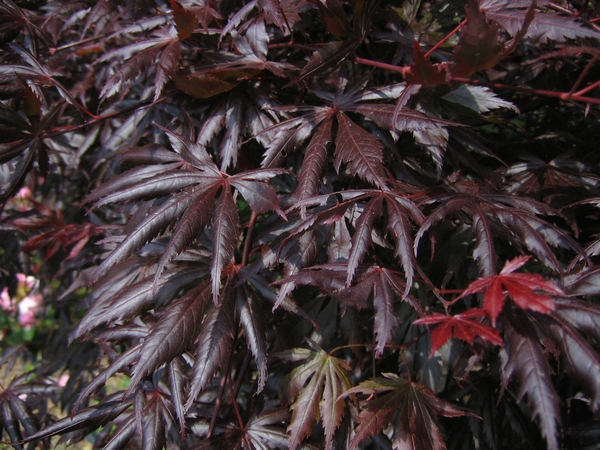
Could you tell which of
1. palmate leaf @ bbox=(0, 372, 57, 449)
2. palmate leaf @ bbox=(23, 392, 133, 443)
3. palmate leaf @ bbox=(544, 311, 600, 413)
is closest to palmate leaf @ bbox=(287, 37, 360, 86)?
palmate leaf @ bbox=(544, 311, 600, 413)

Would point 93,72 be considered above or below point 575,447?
above

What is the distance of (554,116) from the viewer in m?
1.67

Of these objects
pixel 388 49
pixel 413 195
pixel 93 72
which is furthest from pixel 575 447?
pixel 93 72

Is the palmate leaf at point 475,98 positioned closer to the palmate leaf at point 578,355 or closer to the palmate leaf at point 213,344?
the palmate leaf at point 578,355

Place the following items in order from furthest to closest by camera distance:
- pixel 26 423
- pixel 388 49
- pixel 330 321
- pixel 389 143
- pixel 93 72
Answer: pixel 93 72 < pixel 26 423 < pixel 388 49 < pixel 330 321 < pixel 389 143

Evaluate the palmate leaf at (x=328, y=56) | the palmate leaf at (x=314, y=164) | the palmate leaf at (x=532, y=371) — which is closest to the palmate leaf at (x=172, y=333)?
the palmate leaf at (x=314, y=164)

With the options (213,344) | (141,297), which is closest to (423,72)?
(213,344)

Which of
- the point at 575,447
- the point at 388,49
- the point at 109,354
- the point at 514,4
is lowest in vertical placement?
the point at 575,447

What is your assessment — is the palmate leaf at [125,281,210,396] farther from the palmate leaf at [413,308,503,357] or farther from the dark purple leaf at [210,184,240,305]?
the palmate leaf at [413,308,503,357]

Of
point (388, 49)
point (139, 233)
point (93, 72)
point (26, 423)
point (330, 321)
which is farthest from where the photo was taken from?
point (93, 72)

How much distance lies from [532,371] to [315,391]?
1.88 ft

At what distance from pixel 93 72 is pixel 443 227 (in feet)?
5.09

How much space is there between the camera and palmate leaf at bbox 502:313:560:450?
0.82 meters

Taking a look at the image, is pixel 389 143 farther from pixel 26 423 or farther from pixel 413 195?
pixel 26 423
